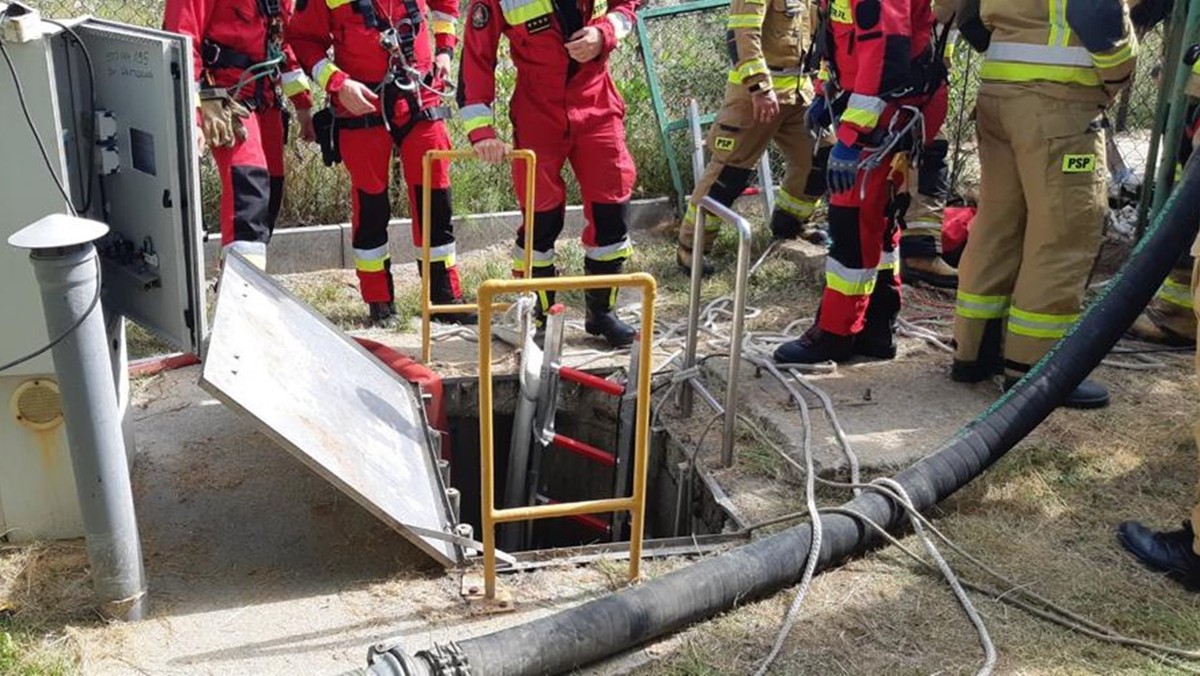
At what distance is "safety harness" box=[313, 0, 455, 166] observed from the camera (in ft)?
18.4

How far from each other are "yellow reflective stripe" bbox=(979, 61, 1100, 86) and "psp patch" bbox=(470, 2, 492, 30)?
228 cm

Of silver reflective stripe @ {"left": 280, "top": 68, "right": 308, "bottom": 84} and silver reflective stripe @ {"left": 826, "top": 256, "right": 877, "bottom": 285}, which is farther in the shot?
silver reflective stripe @ {"left": 280, "top": 68, "right": 308, "bottom": 84}

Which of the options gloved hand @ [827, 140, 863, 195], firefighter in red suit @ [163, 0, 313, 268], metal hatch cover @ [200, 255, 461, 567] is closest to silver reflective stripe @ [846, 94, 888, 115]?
gloved hand @ [827, 140, 863, 195]

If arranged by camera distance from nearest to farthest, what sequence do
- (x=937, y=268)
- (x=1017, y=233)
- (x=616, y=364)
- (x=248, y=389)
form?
(x=248, y=389) → (x=1017, y=233) → (x=616, y=364) → (x=937, y=268)

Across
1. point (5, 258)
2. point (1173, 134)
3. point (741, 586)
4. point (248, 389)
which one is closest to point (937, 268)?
point (1173, 134)

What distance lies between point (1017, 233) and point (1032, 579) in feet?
5.92

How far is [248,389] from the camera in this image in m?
3.28

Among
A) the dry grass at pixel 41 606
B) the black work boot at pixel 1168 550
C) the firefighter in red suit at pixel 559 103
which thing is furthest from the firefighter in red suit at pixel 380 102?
the black work boot at pixel 1168 550

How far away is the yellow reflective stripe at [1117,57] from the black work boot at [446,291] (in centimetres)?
324

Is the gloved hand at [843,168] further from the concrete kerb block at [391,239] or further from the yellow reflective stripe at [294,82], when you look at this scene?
the concrete kerb block at [391,239]

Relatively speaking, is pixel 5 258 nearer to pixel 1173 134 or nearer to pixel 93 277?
pixel 93 277

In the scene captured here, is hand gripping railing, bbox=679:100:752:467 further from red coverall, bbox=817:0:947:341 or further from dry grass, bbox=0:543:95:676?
dry grass, bbox=0:543:95:676

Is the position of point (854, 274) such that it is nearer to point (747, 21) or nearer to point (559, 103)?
point (559, 103)

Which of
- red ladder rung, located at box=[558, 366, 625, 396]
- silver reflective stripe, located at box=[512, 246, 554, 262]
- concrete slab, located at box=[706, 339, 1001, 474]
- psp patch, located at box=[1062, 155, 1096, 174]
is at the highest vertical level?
psp patch, located at box=[1062, 155, 1096, 174]
